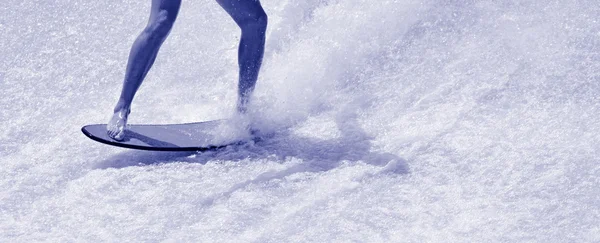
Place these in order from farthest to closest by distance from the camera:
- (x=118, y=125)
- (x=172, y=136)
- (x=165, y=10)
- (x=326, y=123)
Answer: (x=326, y=123), (x=172, y=136), (x=118, y=125), (x=165, y=10)

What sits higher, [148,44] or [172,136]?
Answer: [148,44]

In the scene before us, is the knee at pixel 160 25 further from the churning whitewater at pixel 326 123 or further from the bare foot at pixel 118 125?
the churning whitewater at pixel 326 123

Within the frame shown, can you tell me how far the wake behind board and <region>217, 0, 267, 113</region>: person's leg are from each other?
15 cm

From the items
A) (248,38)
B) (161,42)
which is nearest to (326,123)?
(248,38)

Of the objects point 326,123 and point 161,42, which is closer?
point 161,42

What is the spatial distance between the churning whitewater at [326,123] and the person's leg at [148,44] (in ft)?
0.98

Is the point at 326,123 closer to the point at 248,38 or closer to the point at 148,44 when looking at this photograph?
the point at 248,38

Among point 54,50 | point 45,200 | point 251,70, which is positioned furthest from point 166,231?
point 54,50

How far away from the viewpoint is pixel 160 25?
317cm

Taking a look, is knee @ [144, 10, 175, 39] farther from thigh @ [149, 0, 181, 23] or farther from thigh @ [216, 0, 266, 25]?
thigh @ [216, 0, 266, 25]

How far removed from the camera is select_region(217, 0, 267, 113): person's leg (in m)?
3.22

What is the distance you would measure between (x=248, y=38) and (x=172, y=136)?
20.4 inches

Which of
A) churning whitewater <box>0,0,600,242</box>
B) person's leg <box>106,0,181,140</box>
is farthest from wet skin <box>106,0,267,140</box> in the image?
churning whitewater <box>0,0,600,242</box>

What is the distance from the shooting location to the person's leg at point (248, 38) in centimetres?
322
